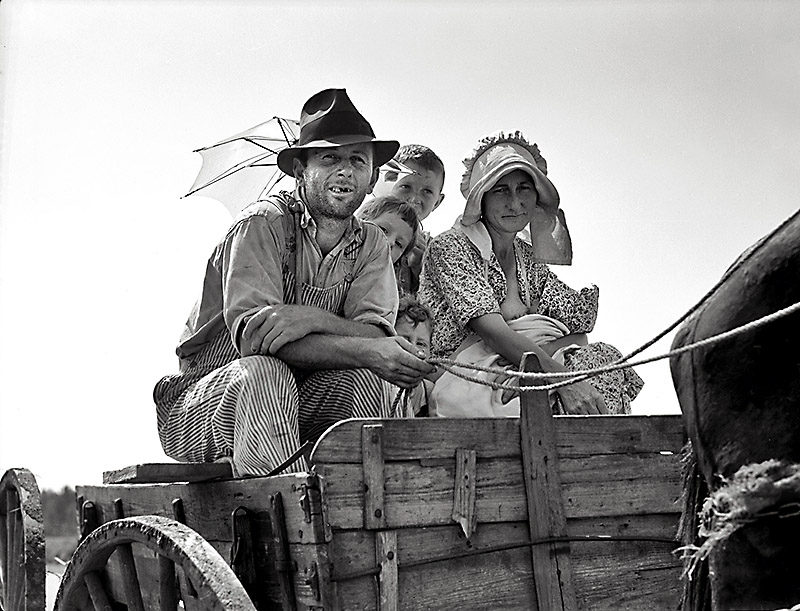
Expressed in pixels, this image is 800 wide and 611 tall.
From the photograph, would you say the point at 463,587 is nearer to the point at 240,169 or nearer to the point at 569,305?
the point at 569,305

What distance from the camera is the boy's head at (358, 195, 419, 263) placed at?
4.51m

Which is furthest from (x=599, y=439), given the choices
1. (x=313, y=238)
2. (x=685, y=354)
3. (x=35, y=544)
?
(x=35, y=544)

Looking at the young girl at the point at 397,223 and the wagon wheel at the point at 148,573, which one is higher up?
the young girl at the point at 397,223

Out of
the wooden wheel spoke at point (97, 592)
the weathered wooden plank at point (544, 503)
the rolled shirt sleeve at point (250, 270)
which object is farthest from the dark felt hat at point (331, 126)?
the wooden wheel spoke at point (97, 592)

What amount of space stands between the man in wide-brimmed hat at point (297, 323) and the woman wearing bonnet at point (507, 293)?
433mm

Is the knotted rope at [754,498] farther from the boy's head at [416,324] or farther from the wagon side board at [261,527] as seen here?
the boy's head at [416,324]

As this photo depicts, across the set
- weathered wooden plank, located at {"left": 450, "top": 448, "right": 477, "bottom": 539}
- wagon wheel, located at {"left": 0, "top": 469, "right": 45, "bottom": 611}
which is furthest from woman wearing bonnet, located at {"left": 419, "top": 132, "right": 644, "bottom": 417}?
wagon wheel, located at {"left": 0, "top": 469, "right": 45, "bottom": 611}

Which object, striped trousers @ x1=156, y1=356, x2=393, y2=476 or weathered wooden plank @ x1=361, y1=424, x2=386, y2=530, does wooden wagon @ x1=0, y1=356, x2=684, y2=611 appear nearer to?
weathered wooden plank @ x1=361, y1=424, x2=386, y2=530

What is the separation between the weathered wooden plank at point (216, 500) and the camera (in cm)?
263

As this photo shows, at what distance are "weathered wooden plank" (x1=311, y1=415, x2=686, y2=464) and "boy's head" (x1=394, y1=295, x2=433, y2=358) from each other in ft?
4.25

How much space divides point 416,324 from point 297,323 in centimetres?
97

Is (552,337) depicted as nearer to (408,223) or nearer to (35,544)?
(408,223)

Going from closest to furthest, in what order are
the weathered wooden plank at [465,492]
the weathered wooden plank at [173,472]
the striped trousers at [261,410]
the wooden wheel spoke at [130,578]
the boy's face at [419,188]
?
1. the weathered wooden plank at [465,492]
2. the striped trousers at [261,410]
3. the weathered wooden plank at [173,472]
4. the wooden wheel spoke at [130,578]
5. the boy's face at [419,188]

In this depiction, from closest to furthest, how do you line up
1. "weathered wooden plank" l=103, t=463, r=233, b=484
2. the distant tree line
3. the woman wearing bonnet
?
"weathered wooden plank" l=103, t=463, r=233, b=484, the woman wearing bonnet, the distant tree line
